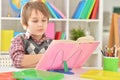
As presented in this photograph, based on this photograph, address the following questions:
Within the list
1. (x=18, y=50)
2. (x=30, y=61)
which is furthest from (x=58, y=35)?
(x=30, y=61)

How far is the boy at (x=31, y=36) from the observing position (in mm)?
1715

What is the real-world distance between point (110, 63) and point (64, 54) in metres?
0.29

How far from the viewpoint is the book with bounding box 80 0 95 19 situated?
3297 mm

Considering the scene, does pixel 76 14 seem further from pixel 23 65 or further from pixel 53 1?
pixel 23 65

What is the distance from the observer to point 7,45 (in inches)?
127

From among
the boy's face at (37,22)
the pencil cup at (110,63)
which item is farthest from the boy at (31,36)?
the pencil cup at (110,63)

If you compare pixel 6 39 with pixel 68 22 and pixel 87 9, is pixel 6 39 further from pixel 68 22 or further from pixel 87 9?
pixel 87 9

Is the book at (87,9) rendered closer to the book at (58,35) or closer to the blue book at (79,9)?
the blue book at (79,9)

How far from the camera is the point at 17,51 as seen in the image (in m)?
1.73

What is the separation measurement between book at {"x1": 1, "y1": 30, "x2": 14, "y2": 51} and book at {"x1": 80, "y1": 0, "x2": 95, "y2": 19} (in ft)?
3.01

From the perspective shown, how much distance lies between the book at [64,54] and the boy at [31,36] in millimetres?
251

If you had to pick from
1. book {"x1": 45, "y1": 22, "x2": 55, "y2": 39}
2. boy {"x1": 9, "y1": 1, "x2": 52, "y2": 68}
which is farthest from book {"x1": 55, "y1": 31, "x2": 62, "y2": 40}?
boy {"x1": 9, "y1": 1, "x2": 52, "y2": 68}

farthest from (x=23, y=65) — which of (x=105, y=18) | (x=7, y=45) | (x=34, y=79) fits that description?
(x=105, y=18)

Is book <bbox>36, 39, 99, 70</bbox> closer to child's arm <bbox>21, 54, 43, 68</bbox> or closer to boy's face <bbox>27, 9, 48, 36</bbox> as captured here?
child's arm <bbox>21, 54, 43, 68</bbox>
